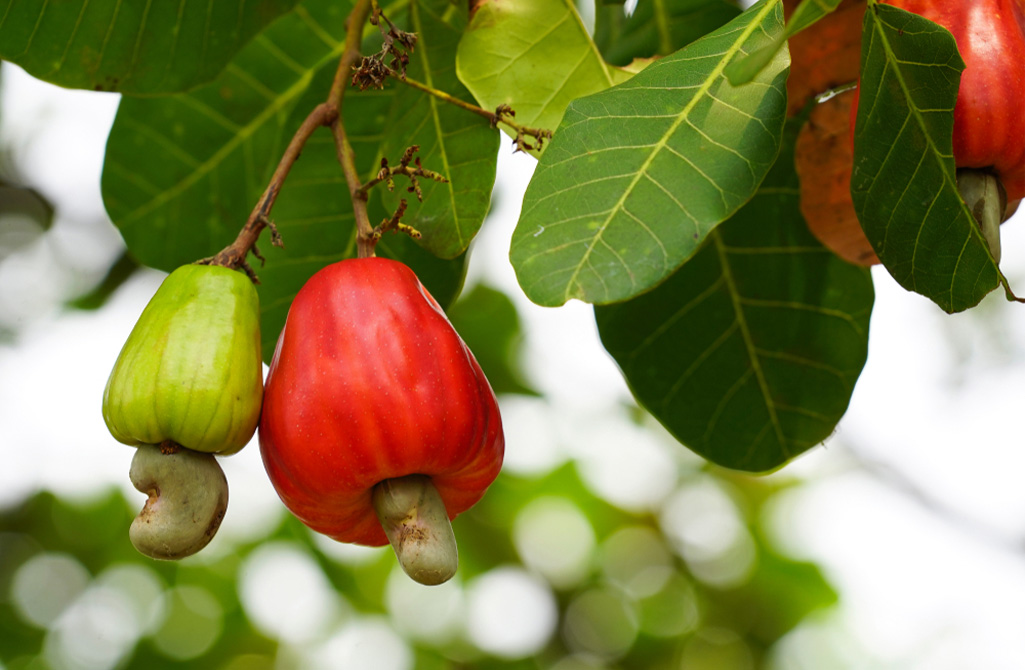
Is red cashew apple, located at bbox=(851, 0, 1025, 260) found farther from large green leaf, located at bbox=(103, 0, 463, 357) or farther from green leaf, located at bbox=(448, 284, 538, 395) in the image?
green leaf, located at bbox=(448, 284, 538, 395)

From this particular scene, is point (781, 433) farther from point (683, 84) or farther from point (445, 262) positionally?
point (683, 84)

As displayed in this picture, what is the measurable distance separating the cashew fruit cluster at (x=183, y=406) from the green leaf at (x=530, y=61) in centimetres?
44

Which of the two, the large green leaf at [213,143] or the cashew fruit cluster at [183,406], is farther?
the large green leaf at [213,143]

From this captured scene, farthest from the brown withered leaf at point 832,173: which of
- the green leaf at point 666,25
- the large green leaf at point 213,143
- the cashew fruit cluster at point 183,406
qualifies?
the cashew fruit cluster at point 183,406

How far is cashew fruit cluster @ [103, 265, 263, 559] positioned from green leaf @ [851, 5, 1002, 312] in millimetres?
615

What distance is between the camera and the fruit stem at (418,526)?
875 millimetres

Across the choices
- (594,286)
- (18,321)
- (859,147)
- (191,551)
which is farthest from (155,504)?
(18,321)

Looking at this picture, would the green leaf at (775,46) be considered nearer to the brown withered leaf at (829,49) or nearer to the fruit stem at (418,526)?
the brown withered leaf at (829,49)

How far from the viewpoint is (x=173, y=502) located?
87 centimetres

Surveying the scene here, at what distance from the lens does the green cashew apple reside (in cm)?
87

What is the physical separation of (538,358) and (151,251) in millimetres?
1759

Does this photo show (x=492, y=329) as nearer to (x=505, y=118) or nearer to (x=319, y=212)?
(x=319, y=212)

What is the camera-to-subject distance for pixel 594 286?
33.0 inches

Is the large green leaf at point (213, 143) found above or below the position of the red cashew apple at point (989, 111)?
below
